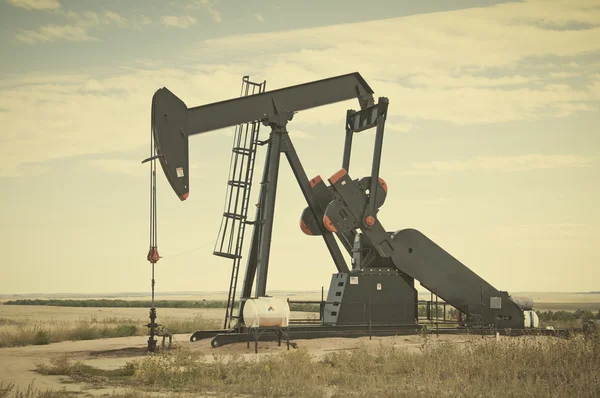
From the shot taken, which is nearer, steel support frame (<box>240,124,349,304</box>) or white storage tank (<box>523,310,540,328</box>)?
steel support frame (<box>240,124,349,304</box>)

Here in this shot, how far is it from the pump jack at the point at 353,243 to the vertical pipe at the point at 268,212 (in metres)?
0.02

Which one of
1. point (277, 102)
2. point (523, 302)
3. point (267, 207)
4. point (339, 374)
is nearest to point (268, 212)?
point (267, 207)

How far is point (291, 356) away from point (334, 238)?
202 inches

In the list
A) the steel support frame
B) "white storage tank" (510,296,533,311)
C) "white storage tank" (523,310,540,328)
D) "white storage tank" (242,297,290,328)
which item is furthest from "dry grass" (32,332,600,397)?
"white storage tank" (510,296,533,311)

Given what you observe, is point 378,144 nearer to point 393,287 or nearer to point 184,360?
point 393,287

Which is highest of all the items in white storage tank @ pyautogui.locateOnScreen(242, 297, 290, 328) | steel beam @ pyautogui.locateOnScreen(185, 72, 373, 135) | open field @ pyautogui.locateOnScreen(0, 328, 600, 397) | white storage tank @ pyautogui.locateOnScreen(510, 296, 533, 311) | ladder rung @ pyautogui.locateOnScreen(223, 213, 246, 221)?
steel beam @ pyautogui.locateOnScreen(185, 72, 373, 135)

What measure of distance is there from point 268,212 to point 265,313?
2.18 meters

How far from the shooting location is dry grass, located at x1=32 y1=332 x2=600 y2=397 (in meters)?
9.59

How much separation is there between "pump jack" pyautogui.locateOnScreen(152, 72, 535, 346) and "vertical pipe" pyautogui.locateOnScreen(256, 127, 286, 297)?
19 millimetres

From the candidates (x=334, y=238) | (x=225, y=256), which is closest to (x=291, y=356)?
(x=225, y=256)

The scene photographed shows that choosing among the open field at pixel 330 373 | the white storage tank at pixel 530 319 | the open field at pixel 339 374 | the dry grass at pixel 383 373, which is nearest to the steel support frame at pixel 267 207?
the open field at pixel 330 373

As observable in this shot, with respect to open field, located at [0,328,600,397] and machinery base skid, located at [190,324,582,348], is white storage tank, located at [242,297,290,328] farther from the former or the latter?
open field, located at [0,328,600,397]

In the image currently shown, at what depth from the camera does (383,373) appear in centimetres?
1109

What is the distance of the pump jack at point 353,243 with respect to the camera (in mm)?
15078
